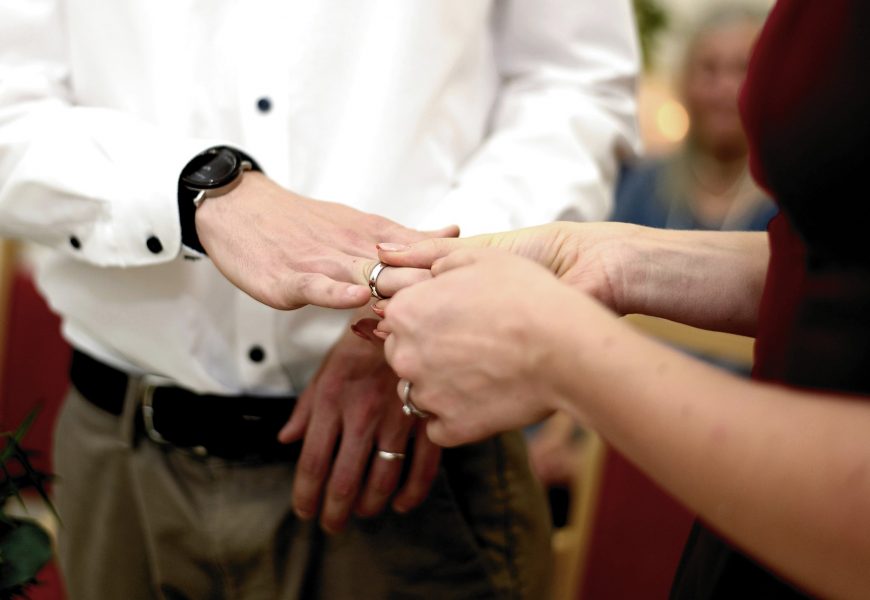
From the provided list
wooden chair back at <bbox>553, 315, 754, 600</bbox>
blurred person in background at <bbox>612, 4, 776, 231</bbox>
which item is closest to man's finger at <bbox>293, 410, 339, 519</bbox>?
wooden chair back at <bbox>553, 315, 754, 600</bbox>

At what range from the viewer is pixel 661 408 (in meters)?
0.61

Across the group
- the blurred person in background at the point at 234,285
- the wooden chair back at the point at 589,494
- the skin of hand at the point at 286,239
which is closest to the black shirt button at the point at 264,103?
the blurred person in background at the point at 234,285

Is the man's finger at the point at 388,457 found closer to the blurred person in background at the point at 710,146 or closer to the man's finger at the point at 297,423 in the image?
the man's finger at the point at 297,423

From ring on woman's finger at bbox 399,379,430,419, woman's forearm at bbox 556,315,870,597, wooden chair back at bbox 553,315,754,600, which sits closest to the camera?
woman's forearm at bbox 556,315,870,597

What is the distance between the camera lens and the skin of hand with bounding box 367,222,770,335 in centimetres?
88

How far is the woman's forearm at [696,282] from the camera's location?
88 centimetres

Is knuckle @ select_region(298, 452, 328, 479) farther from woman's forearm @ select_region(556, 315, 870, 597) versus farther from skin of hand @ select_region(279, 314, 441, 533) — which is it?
woman's forearm @ select_region(556, 315, 870, 597)

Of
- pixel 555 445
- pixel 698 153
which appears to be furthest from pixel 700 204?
pixel 555 445

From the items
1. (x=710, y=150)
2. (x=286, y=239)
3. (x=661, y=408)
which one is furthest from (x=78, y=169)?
(x=710, y=150)

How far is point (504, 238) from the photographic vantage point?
35.4 inches

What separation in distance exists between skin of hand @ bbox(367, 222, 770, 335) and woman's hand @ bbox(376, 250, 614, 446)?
0.43 ft

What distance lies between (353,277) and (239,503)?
34cm

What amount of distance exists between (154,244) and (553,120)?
0.53m

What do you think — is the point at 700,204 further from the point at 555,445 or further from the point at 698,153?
the point at 555,445
